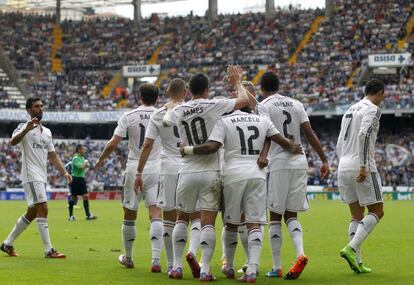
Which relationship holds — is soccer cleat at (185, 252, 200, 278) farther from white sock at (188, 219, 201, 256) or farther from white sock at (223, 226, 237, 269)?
white sock at (223, 226, 237, 269)

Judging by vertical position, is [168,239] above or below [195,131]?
below

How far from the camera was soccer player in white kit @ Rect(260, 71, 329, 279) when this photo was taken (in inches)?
495

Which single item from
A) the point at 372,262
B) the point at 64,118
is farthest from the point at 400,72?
the point at 372,262

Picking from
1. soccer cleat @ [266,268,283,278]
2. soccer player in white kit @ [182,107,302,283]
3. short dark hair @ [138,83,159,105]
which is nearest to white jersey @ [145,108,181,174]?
short dark hair @ [138,83,159,105]

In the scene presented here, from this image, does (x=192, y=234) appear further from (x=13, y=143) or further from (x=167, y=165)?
(x=13, y=143)

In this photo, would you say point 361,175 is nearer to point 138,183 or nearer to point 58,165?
point 138,183

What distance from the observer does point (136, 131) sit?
13789 millimetres

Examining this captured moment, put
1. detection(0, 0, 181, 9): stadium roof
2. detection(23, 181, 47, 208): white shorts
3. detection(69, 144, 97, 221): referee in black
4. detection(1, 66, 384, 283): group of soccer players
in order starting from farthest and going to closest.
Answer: detection(0, 0, 181, 9): stadium roof, detection(69, 144, 97, 221): referee in black, detection(23, 181, 47, 208): white shorts, detection(1, 66, 384, 283): group of soccer players

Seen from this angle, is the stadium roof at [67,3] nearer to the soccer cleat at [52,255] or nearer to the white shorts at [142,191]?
the soccer cleat at [52,255]

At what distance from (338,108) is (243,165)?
46302mm

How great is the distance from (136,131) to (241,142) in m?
2.43

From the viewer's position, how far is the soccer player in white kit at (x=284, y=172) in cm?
1258

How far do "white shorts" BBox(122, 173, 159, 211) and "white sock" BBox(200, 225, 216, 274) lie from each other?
1.84 m

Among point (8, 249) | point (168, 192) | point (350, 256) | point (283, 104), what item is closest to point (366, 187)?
point (350, 256)
